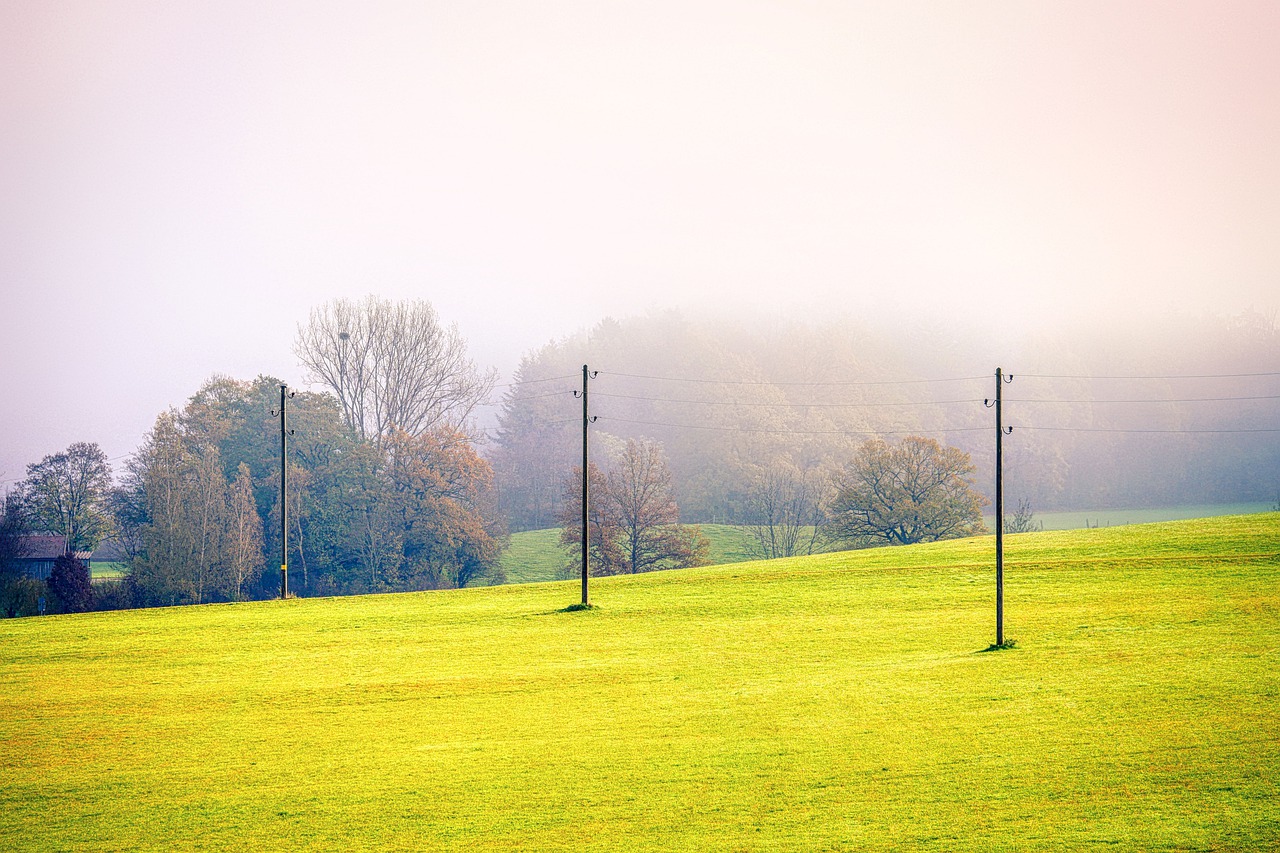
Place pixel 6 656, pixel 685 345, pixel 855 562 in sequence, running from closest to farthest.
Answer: pixel 6 656
pixel 855 562
pixel 685 345

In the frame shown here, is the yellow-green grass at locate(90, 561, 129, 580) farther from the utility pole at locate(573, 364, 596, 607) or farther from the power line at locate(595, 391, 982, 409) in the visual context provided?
the power line at locate(595, 391, 982, 409)

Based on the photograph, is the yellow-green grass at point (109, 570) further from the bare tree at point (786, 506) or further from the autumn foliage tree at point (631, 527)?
the bare tree at point (786, 506)

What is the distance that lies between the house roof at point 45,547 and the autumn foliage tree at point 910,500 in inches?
1970

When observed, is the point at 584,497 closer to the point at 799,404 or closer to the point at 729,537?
the point at 729,537

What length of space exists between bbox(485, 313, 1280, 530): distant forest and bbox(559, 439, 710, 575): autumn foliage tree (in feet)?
55.6

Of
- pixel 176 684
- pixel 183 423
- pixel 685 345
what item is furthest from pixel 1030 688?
pixel 685 345

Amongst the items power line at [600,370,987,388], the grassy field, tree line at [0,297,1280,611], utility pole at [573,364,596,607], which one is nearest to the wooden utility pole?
utility pole at [573,364,596,607]

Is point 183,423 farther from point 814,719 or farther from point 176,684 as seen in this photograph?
point 814,719

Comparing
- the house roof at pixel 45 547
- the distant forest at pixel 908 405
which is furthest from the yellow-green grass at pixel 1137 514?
the house roof at pixel 45 547

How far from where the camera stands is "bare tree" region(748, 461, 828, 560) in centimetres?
7394

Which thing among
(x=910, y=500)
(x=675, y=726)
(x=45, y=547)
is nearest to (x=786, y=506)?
(x=910, y=500)

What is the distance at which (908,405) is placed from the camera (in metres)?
94.6

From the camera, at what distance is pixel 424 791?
13.1 m

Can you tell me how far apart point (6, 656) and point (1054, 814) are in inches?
1010
